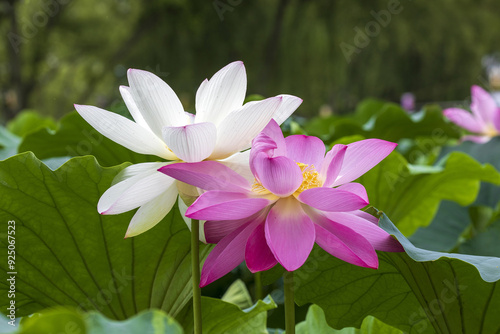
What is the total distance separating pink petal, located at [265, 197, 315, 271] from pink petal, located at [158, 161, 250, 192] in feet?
0.09

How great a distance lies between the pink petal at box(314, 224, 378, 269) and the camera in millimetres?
316

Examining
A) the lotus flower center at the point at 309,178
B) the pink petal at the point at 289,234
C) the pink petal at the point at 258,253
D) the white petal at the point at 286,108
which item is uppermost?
the white petal at the point at 286,108

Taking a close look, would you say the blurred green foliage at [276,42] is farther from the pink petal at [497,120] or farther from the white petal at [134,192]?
the white petal at [134,192]

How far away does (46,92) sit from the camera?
10477 millimetres

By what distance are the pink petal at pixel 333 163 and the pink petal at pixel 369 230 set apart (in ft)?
0.07

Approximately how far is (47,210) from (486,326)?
34 cm

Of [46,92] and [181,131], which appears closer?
[181,131]

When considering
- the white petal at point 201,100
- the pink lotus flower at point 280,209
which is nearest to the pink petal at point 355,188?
the pink lotus flower at point 280,209

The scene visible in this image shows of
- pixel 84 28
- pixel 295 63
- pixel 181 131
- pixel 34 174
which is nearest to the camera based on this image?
pixel 181 131

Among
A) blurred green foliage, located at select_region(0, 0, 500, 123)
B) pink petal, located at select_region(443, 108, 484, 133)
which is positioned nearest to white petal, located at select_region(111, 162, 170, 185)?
pink petal, located at select_region(443, 108, 484, 133)

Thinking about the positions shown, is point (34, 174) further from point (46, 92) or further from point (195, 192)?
point (46, 92)

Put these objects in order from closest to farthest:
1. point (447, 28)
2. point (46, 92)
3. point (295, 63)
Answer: point (295, 63)
point (447, 28)
point (46, 92)

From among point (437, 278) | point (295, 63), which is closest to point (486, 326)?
point (437, 278)

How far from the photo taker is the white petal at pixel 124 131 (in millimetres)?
349
